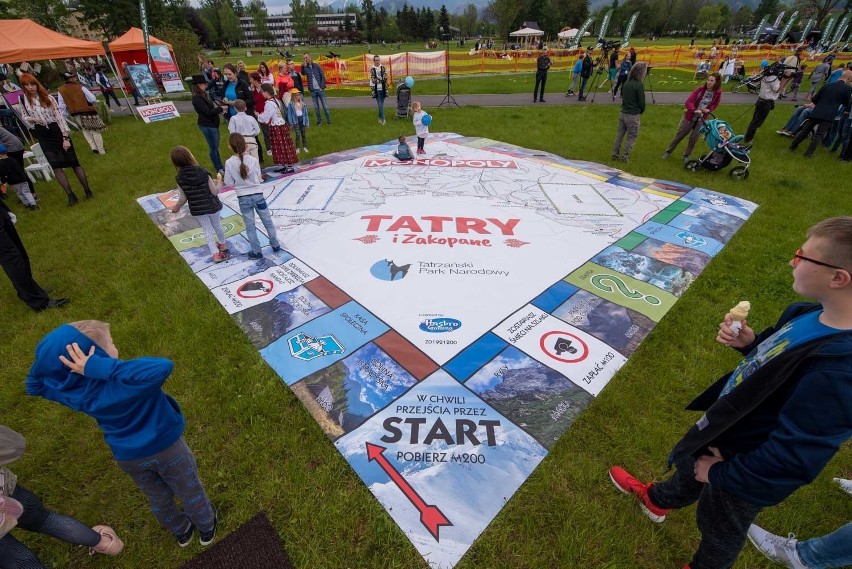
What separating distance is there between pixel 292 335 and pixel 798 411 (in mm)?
4037

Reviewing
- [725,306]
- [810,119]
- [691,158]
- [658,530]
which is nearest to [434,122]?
[691,158]

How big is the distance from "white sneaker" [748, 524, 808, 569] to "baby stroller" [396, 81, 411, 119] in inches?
556

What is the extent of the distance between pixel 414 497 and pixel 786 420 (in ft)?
7.26

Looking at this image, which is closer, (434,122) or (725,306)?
(725,306)

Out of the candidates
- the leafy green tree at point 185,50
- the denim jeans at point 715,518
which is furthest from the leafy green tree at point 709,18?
the denim jeans at point 715,518

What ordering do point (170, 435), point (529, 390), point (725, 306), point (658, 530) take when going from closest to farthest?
point (170, 435) → point (658, 530) → point (529, 390) → point (725, 306)

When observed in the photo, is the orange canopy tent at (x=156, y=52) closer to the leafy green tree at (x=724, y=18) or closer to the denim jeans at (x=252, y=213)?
the denim jeans at (x=252, y=213)

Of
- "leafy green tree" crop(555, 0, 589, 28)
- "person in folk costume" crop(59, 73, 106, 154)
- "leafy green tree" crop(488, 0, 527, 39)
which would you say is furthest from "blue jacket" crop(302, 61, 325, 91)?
"leafy green tree" crop(555, 0, 589, 28)

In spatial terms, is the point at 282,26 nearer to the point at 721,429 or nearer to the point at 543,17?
the point at 543,17

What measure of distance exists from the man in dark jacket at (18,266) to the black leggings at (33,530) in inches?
149

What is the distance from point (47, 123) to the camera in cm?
673

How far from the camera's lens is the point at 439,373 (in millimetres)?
3688

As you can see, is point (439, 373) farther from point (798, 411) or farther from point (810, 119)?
point (810, 119)

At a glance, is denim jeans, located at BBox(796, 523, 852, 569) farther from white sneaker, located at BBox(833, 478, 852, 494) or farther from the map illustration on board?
the map illustration on board
